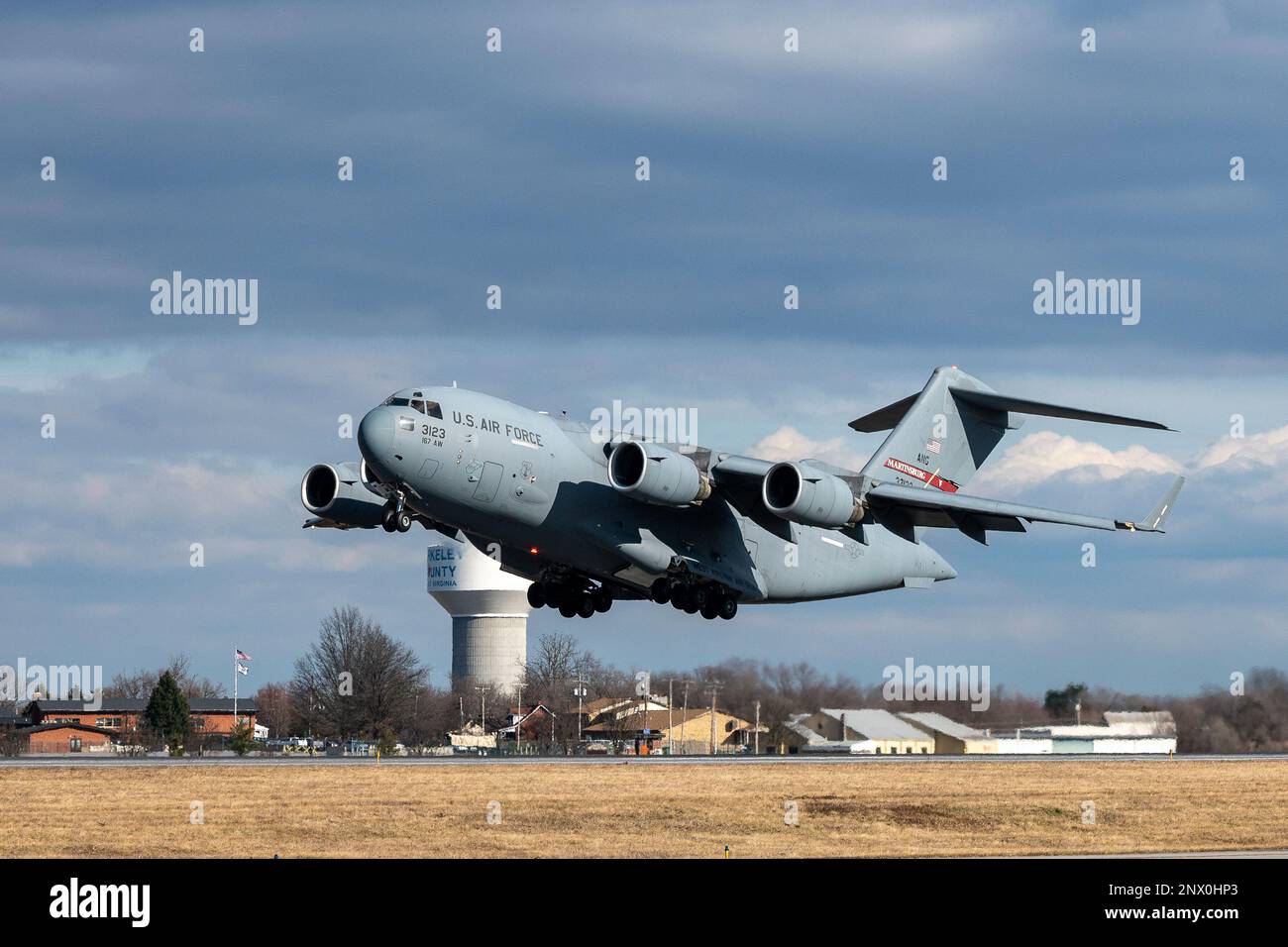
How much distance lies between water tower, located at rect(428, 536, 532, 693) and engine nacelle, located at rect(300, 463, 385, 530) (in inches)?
1989

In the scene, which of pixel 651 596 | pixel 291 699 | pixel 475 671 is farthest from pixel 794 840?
pixel 475 671

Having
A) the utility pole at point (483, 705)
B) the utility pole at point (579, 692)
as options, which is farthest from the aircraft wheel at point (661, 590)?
the utility pole at point (483, 705)

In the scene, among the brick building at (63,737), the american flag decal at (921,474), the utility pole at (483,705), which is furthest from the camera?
the utility pole at (483,705)

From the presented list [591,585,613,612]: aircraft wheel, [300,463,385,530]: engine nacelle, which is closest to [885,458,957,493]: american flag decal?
[591,585,613,612]: aircraft wheel

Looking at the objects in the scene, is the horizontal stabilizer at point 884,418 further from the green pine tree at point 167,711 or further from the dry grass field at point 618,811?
the green pine tree at point 167,711

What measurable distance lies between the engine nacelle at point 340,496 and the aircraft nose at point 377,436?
207 inches

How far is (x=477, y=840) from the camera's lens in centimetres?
2673

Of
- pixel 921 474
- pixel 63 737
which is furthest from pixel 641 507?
pixel 63 737

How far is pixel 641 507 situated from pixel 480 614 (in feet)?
182

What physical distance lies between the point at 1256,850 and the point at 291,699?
49726mm

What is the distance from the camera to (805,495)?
1091 inches

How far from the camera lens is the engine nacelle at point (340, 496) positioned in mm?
30172
